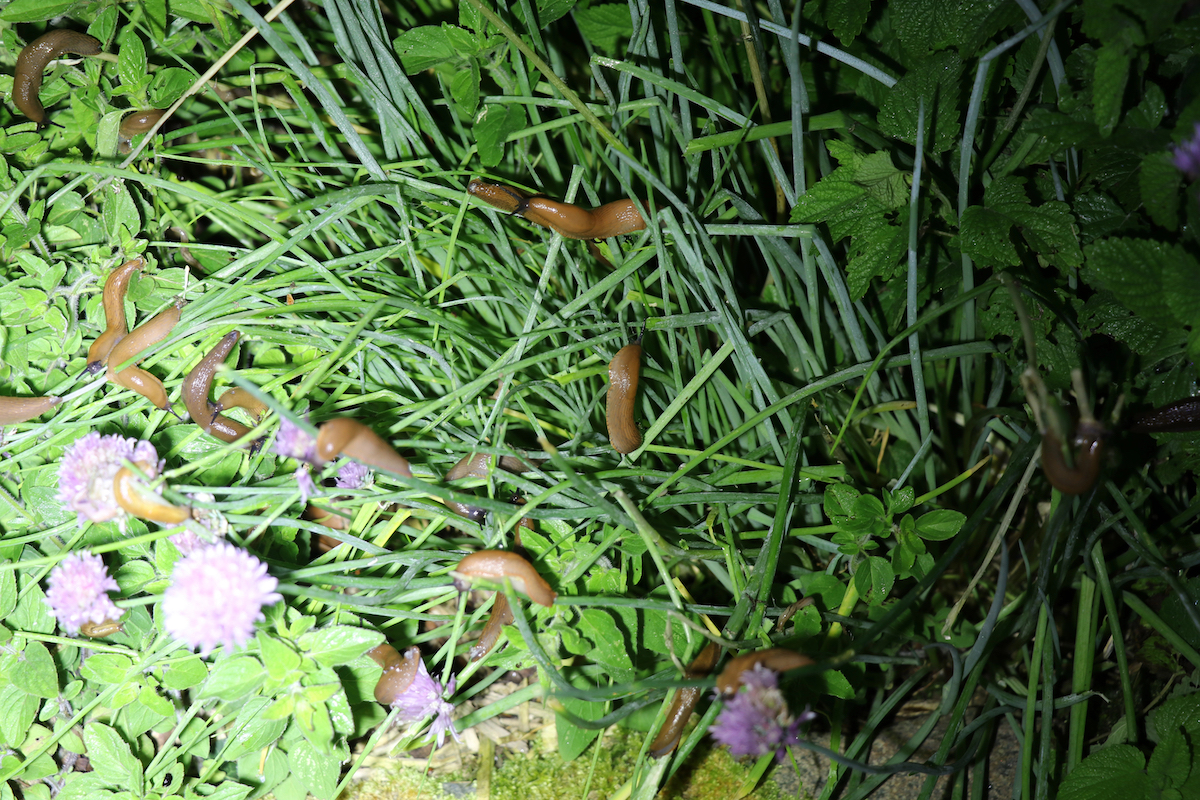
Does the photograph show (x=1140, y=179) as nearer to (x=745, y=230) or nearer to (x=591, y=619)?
(x=745, y=230)

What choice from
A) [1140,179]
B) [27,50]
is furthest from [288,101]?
[1140,179]

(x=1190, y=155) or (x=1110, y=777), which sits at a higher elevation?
(x=1190, y=155)

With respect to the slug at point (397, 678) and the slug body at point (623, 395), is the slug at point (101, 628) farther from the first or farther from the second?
the slug body at point (623, 395)

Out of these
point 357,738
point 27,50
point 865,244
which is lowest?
point 357,738

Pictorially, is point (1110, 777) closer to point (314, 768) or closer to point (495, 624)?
point (495, 624)

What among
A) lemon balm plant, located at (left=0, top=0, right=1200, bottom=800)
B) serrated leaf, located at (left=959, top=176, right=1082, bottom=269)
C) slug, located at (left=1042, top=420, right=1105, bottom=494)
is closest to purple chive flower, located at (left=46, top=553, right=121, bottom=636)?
lemon balm plant, located at (left=0, top=0, right=1200, bottom=800)

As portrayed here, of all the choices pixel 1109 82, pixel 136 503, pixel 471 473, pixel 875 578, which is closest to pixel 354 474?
pixel 471 473
